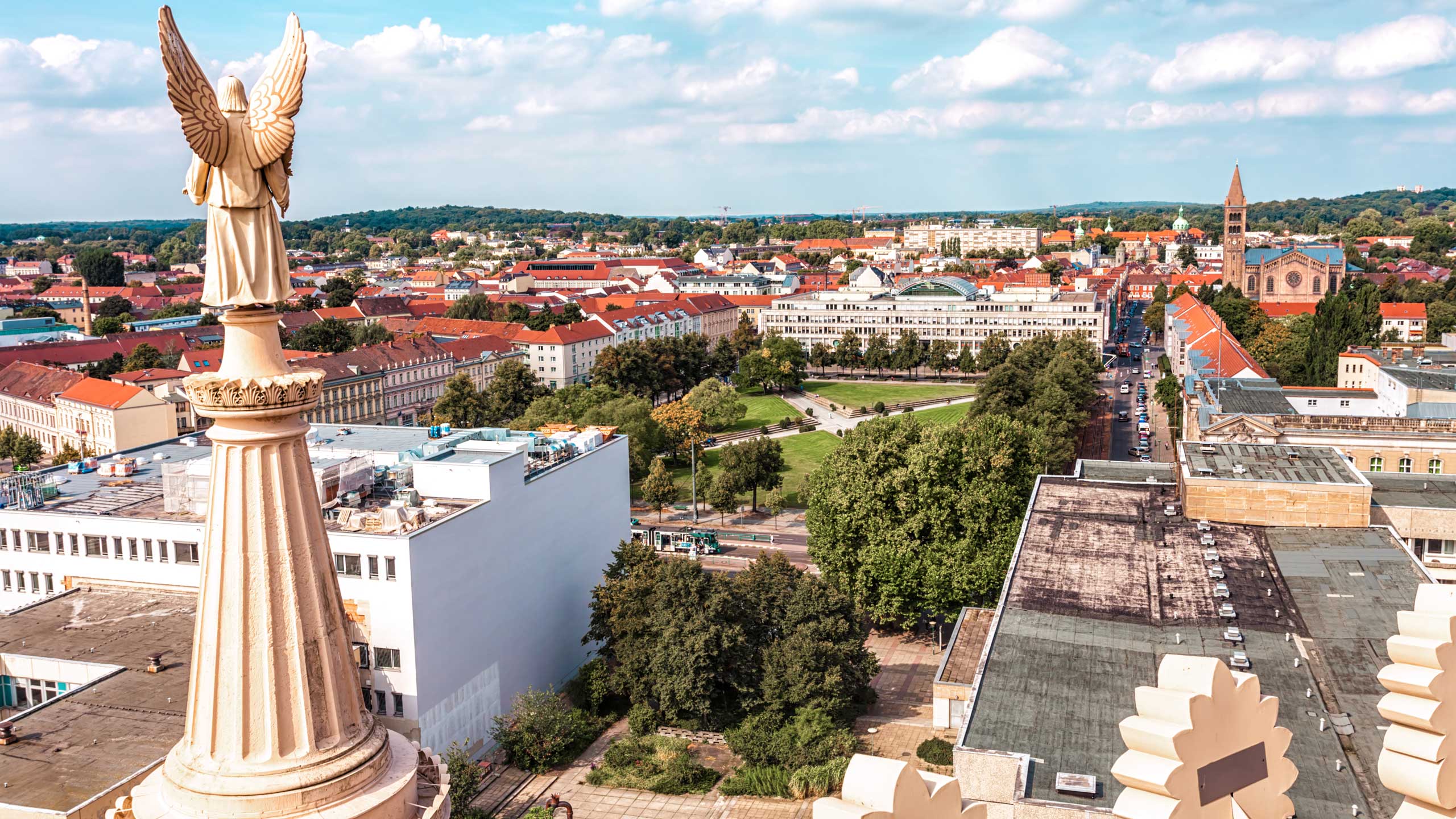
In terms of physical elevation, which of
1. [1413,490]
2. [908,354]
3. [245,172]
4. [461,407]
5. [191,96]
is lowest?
[461,407]

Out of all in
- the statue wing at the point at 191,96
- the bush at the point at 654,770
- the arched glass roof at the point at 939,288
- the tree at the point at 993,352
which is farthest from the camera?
the arched glass roof at the point at 939,288

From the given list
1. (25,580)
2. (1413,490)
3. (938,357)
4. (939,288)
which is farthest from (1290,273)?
(25,580)

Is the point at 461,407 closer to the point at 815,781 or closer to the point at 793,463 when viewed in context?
the point at 793,463

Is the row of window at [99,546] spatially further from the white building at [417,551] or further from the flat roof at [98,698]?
the flat roof at [98,698]

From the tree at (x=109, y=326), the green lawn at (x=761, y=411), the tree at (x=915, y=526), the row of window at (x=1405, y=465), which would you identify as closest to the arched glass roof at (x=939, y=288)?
the green lawn at (x=761, y=411)

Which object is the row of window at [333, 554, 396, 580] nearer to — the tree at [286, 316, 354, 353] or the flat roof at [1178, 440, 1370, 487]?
the flat roof at [1178, 440, 1370, 487]
